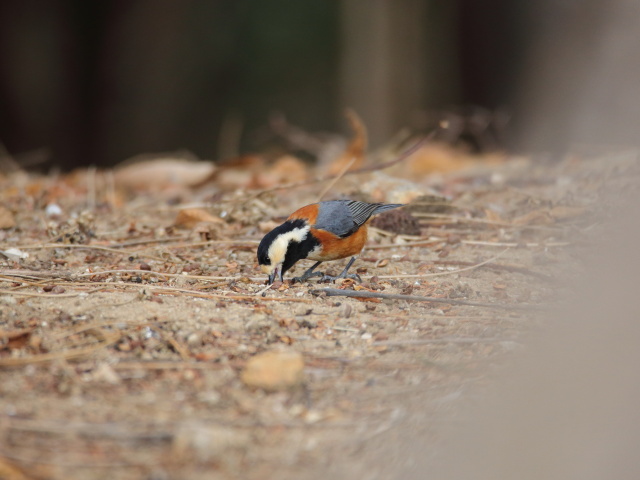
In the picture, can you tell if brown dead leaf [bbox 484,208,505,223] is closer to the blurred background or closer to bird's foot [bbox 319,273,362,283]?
bird's foot [bbox 319,273,362,283]

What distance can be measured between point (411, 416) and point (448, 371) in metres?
0.31

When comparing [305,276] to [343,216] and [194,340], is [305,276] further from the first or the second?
[194,340]

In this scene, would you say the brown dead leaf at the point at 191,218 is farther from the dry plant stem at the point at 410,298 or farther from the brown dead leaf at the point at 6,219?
the dry plant stem at the point at 410,298

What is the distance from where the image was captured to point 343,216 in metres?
3.82

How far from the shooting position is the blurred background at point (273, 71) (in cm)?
966

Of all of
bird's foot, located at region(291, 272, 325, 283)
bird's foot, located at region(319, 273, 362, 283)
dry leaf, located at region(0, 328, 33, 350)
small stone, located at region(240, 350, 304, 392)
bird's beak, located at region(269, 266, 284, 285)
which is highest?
small stone, located at region(240, 350, 304, 392)

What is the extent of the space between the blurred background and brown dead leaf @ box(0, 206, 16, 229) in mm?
4304

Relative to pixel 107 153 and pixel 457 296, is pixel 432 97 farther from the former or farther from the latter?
pixel 457 296

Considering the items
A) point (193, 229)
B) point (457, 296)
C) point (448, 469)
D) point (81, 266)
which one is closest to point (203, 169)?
point (193, 229)

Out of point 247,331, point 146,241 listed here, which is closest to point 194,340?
point 247,331

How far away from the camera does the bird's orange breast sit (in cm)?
374

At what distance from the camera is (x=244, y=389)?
90.7 inches

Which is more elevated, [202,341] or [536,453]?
[536,453]

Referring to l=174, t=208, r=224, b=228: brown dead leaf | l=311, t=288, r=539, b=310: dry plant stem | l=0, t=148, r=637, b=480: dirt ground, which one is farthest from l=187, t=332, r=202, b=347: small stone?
l=174, t=208, r=224, b=228: brown dead leaf
